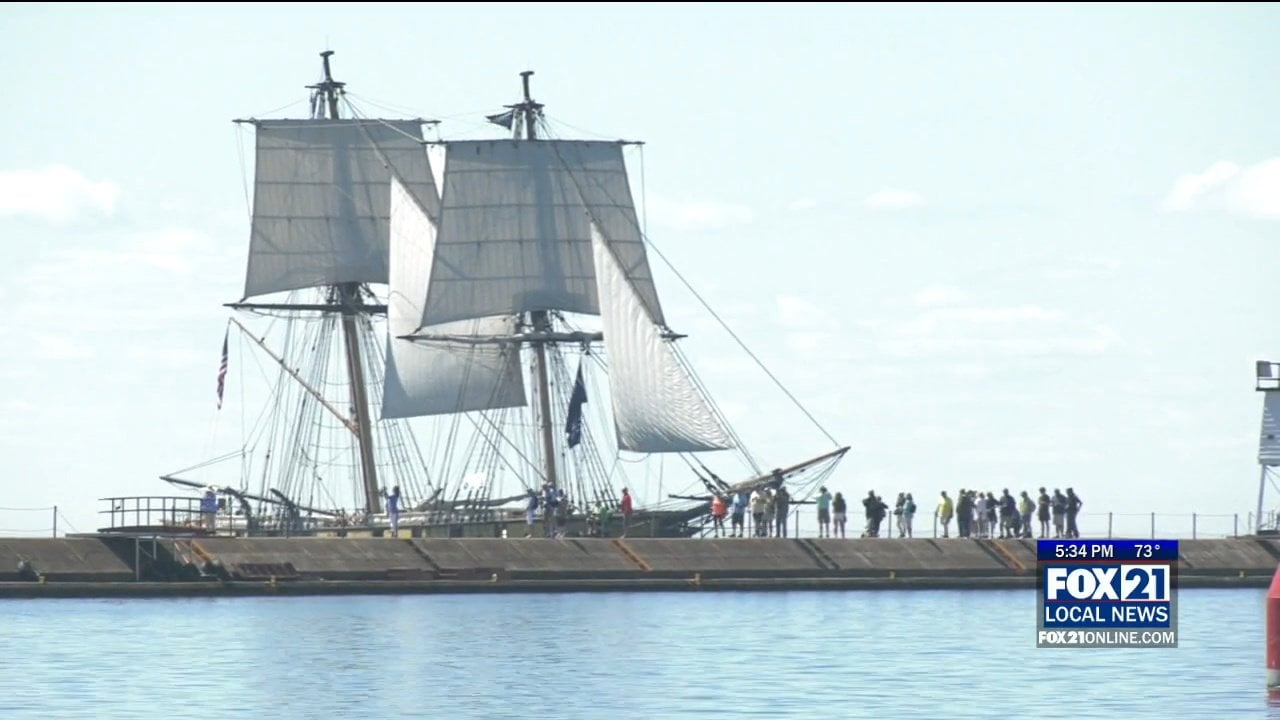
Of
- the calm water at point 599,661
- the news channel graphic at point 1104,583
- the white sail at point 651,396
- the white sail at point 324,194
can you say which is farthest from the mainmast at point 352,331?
the news channel graphic at point 1104,583

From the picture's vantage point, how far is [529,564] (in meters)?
81.8

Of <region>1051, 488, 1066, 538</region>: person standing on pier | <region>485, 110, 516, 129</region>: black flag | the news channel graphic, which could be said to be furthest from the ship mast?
the news channel graphic

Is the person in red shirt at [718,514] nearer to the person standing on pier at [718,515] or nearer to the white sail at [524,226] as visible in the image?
the person standing on pier at [718,515]

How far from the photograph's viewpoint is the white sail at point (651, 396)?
9438 centimetres

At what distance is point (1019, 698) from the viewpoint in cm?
5016

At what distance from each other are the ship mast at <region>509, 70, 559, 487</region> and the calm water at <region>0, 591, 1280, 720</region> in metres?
21.9

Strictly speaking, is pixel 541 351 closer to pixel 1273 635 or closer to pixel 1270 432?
pixel 1270 432

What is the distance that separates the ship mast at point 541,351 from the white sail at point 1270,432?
85.3ft

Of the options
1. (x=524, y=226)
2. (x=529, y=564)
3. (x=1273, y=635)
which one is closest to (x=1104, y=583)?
(x=1273, y=635)

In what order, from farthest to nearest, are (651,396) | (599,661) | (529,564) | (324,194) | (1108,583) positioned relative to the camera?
(324,194), (651,396), (529,564), (599,661), (1108,583)

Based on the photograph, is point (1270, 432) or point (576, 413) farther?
point (576, 413)

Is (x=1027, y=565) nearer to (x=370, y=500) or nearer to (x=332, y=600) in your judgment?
(x=332, y=600)

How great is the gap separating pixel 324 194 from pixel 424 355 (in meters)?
8.31

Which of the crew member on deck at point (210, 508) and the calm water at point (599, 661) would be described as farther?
the crew member on deck at point (210, 508)
